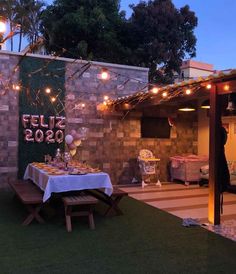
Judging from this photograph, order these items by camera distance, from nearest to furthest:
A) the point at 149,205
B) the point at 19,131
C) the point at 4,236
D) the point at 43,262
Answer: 1. the point at 43,262
2. the point at 4,236
3. the point at 149,205
4. the point at 19,131

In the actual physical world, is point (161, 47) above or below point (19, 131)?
above

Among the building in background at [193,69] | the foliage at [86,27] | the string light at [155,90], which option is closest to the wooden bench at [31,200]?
the string light at [155,90]

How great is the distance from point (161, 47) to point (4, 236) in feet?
34.9

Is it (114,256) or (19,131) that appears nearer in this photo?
(114,256)

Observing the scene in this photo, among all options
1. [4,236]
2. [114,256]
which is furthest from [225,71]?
[4,236]

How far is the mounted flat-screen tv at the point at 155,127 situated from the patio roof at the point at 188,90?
1.37 meters

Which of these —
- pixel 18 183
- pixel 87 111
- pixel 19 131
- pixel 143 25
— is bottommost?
pixel 18 183

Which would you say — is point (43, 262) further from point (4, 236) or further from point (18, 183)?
point (18, 183)

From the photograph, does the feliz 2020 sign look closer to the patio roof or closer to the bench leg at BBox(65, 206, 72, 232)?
the patio roof

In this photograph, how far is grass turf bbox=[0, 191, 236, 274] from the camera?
328cm

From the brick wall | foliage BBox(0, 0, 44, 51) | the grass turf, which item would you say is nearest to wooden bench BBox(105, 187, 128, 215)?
the grass turf

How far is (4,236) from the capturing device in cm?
420

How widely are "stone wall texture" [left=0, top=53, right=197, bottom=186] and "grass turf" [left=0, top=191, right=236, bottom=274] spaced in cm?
288

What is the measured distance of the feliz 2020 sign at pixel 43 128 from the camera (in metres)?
7.70
